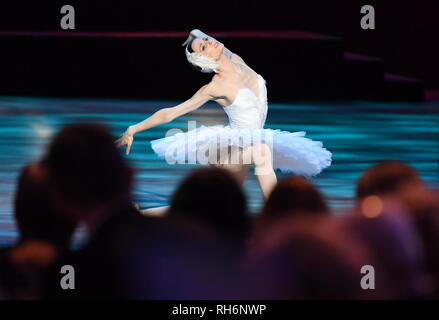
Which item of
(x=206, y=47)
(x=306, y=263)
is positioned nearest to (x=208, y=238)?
(x=306, y=263)

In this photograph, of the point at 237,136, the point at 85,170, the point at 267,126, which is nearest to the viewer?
the point at 85,170

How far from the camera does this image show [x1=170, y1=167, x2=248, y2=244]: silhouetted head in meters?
1.69

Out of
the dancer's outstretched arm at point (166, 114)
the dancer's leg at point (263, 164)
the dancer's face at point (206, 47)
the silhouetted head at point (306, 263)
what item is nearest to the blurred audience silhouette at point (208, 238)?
the silhouetted head at point (306, 263)

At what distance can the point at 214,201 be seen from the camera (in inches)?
67.8

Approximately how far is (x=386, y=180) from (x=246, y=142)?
2355 mm

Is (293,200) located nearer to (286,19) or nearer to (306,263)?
(306,263)

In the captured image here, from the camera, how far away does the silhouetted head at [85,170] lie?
167 centimetres

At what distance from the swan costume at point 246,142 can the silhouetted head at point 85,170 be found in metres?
2.55

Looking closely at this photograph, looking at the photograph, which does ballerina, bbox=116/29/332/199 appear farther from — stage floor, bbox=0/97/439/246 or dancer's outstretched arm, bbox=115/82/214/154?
stage floor, bbox=0/97/439/246

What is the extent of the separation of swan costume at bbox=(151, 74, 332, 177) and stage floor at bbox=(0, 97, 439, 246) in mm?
258

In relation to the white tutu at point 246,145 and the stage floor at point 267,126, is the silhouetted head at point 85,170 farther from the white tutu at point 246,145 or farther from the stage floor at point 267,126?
the white tutu at point 246,145

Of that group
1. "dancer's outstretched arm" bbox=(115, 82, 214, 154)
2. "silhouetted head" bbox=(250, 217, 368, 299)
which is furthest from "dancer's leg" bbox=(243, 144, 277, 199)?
"silhouetted head" bbox=(250, 217, 368, 299)

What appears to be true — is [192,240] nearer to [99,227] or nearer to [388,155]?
[99,227]

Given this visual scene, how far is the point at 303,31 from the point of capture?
12688 mm
